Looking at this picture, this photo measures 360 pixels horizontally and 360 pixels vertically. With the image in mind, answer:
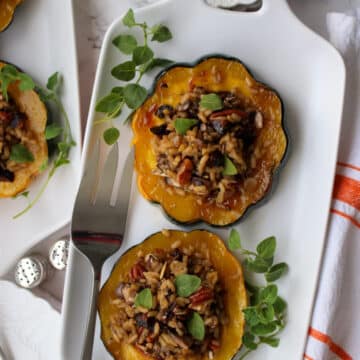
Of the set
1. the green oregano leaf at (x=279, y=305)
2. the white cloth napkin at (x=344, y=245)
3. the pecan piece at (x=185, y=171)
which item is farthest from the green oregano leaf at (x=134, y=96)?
the green oregano leaf at (x=279, y=305)

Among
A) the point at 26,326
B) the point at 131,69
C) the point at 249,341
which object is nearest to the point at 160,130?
the point at 131,69

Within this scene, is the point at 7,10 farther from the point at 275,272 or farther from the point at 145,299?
the point at 275,272

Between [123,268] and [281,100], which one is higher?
[281,100]

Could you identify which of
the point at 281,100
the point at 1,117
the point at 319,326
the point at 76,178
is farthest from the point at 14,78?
the point at 319,326

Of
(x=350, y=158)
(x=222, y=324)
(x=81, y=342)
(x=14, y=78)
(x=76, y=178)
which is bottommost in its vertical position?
(x=81, y=342)

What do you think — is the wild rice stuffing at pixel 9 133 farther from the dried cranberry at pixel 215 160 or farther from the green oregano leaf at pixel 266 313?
the green oregano leaf at pixel 266 313

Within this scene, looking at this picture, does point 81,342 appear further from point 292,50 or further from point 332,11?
point 332,11
